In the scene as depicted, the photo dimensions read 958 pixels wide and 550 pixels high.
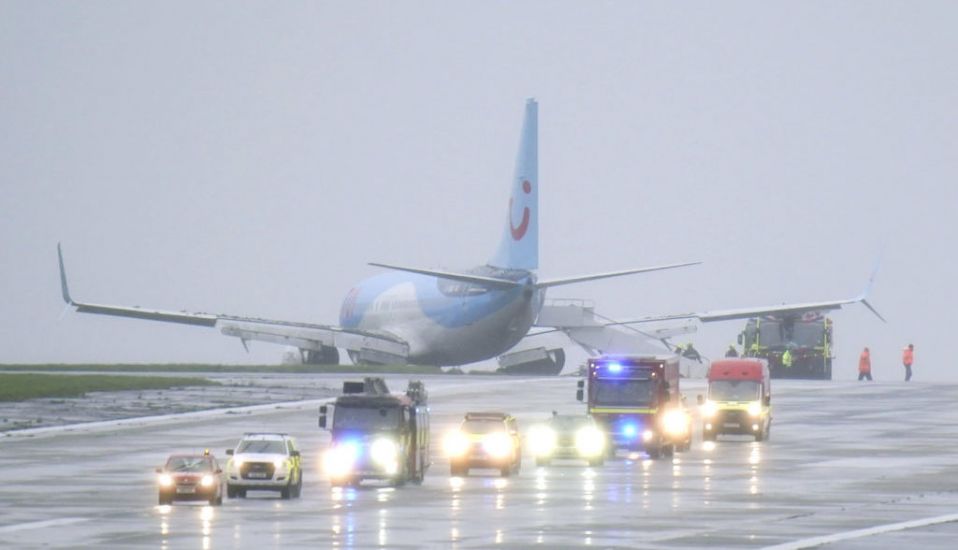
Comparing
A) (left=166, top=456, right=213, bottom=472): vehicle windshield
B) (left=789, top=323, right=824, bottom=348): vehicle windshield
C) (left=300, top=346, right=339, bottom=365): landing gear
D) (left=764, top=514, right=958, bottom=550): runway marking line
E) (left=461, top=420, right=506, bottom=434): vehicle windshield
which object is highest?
(left=789, top=323, right=824, bottom=348): vehicle windshield

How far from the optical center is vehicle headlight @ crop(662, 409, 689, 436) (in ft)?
226

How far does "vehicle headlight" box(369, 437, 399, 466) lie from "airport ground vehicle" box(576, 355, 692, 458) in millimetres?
15353

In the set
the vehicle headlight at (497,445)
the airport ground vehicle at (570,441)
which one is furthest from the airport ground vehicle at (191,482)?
the airport ground vehicle at (570,441)

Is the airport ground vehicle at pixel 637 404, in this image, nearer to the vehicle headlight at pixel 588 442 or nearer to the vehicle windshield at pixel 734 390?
the vehicle headlight at pixel 588 442

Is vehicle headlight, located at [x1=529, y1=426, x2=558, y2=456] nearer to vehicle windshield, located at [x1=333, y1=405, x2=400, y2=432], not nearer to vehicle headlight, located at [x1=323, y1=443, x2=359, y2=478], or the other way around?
vehicle windshield, located at [x1=333, y1=405, x2=400, y2=432]

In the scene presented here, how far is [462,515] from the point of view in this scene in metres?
44.2

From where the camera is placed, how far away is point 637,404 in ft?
228

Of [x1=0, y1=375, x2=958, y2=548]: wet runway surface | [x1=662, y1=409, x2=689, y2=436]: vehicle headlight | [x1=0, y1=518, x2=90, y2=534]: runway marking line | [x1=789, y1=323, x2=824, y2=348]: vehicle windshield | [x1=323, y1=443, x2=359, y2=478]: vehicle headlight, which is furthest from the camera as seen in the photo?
[x1=789, y1=323, x2=824, y2=348]: vehicle windshield

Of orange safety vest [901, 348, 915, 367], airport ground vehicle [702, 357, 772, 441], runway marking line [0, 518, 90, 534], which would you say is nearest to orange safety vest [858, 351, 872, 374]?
orange safety vest [901, 348, 915, 367]

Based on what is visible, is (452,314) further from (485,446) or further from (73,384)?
(485,446)

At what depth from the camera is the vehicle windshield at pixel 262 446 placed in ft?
167

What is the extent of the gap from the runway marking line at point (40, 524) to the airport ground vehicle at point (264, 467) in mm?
7755

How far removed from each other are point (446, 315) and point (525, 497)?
70252 millimetres

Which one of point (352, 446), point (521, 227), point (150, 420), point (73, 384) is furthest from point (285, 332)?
point (352, 446)
